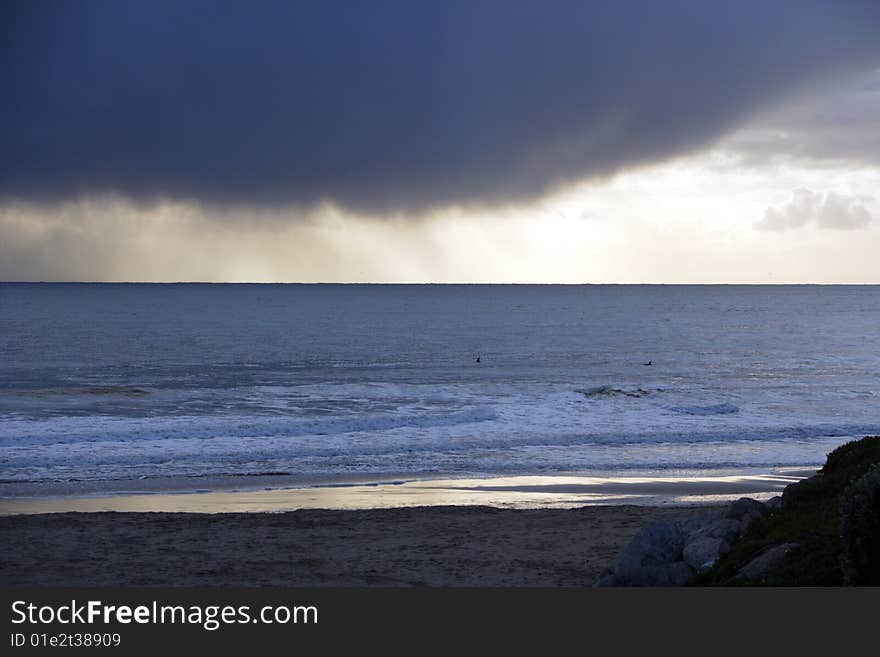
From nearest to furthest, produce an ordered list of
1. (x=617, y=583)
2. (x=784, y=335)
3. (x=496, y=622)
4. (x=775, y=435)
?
1. (x=496, y=622)
2. (x=617, y=583)
3. (x=775, y=435)
4. (x=784, y=335)

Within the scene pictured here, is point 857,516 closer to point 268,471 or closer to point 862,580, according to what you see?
point 862,580

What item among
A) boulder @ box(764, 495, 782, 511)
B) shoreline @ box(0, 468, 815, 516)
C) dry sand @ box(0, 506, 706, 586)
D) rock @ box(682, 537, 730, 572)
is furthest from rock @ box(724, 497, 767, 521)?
shoreline @ box(0, 468, 815, 516)

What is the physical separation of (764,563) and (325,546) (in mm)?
9090

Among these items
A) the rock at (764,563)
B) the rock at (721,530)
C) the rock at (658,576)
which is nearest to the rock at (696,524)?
the rock at (721,530)

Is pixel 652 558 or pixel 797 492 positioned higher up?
pixel 797 492

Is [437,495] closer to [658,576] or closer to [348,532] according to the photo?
[348,532]

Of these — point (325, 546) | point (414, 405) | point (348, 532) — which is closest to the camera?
point (325, 546)

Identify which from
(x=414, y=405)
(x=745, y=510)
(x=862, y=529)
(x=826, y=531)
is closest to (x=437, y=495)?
(x=745, y=510)

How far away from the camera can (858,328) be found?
117125mm

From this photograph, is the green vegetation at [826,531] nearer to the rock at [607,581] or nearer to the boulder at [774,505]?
the boulder at [774,505]

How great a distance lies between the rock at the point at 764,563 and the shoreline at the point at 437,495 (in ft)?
35.8

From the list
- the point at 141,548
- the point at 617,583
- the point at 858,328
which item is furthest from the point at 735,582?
the point at 858,328

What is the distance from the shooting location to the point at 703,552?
12961 mm

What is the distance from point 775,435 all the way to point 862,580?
28406 millimetres
